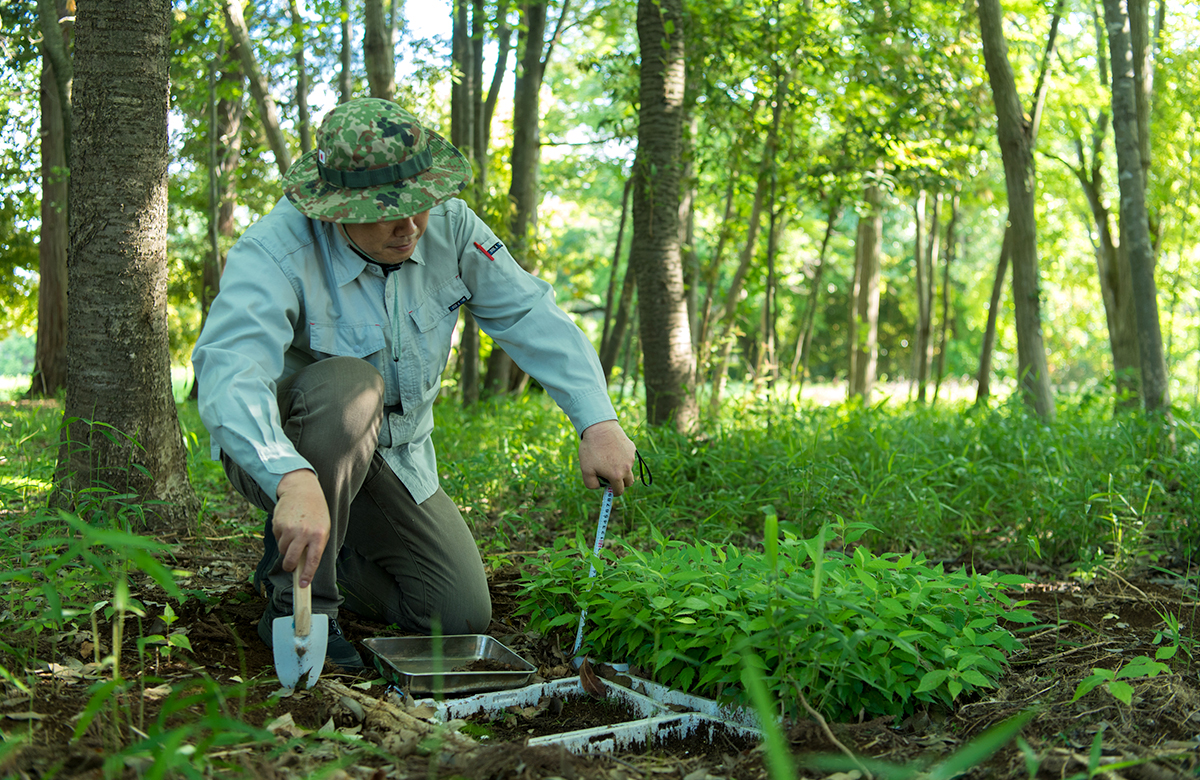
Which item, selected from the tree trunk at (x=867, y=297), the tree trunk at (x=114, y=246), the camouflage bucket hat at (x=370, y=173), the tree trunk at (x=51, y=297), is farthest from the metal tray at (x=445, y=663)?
the tree trunk at (x=51, y=297)

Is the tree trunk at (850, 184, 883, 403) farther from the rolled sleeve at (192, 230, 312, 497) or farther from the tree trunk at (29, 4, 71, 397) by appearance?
the rolled sleeve at (192, 230, 312, 497)

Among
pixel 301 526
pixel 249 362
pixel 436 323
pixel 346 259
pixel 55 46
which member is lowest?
pixel 301 526

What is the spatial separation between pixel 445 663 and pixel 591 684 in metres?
0.43

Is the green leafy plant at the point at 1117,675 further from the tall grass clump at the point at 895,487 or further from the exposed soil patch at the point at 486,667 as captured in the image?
the tall grass clump at the point at 895,487

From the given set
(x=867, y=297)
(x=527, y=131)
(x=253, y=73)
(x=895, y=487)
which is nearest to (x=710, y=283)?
(x=527, y=131)

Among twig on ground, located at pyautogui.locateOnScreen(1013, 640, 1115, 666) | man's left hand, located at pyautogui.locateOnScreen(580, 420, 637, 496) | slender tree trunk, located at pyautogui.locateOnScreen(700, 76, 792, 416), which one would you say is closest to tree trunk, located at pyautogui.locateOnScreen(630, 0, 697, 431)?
slender tree trunk, located at pyautogui.locateOnScreen(700, 76, 792, 416)

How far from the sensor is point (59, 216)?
457 inches

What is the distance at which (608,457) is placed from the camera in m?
2.43

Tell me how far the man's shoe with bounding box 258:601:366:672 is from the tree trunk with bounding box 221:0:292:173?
4.66 meters

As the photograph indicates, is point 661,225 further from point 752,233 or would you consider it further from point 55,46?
point 55,46

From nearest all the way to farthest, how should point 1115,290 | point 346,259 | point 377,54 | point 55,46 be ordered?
point 346,259 → point 55,46 → point 377,54 → point 1115,290

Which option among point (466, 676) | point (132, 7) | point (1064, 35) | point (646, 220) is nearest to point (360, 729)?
point (466, 676)

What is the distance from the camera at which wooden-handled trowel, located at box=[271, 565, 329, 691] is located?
2059mm

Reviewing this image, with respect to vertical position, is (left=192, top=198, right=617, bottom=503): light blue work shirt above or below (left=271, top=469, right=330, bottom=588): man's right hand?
above
